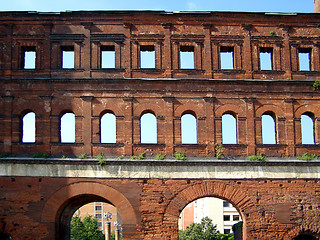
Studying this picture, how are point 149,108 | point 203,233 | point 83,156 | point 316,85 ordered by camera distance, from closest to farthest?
point 83,156 < point 149,108 < point 316,85 < point 203,233

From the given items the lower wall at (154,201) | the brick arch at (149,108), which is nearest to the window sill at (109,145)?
the lower wall at (154,201)

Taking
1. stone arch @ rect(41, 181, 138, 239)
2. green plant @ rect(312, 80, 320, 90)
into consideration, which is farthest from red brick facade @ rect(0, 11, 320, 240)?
green plant @ rect(312, 80, 320, 90)

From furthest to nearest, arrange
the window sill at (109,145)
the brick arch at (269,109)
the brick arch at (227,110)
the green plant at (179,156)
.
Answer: the brick arch at (269,109) → the brick arch at (227,110) → the window sill at (109,145) → the green plant at (179,156)

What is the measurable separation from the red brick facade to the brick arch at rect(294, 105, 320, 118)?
0.14 ft

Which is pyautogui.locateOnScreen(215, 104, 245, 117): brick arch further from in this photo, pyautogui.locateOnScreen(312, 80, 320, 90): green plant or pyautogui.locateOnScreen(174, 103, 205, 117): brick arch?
pyautogui.locateOnScreen(312, 80, 320, 90): green plant

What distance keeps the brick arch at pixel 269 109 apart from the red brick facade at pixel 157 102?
0.14 feet

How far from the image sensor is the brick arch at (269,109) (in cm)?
2055

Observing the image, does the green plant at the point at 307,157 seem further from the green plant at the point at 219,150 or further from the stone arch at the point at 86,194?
the stone arch at the point at 86,194

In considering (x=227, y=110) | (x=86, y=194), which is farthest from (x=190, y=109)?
(x=86, y=194)

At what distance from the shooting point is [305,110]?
20.7 m

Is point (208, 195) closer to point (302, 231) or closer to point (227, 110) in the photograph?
point (227, 110)

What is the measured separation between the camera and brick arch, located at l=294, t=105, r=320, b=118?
2067cm

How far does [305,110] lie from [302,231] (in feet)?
16.8

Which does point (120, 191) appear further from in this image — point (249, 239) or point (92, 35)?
point (92, 35)
